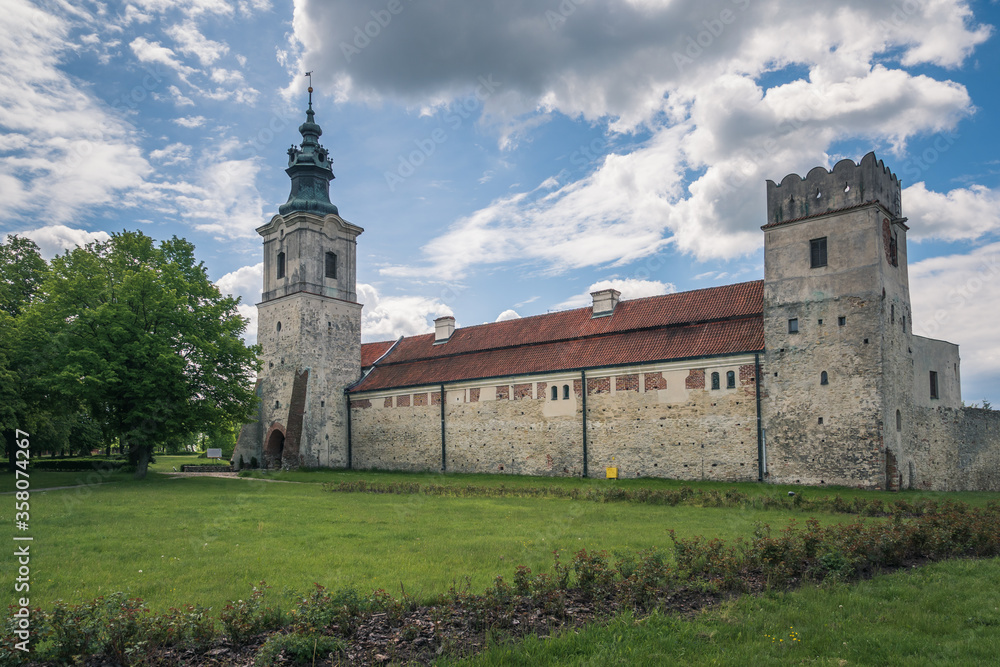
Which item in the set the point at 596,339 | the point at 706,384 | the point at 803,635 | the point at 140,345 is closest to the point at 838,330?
the point at 706,384

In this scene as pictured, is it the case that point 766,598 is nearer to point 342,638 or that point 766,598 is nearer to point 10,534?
point 342,638

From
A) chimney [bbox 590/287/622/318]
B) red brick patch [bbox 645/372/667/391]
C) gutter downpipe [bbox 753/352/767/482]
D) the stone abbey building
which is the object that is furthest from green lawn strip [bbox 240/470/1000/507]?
chimney [bbox 590/287/622/318]

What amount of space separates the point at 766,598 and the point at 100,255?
34.1 meters

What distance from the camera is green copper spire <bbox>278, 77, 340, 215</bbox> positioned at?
141 ft

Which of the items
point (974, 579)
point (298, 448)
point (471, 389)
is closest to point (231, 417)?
point (298, 448)

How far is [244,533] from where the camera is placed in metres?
12.7

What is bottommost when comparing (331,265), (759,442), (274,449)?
(274,449)

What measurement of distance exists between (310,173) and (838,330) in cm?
3467

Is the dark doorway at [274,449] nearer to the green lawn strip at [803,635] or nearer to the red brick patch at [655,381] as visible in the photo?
the red brick patch at [655,381]

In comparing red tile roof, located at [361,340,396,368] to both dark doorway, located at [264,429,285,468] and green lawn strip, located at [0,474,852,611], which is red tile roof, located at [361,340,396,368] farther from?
green lawn strip, located at [0,474,852,611]

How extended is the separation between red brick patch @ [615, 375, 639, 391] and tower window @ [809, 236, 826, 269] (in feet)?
28.9

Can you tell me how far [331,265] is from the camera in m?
43.5

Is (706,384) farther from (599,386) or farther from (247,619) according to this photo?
(247,619)

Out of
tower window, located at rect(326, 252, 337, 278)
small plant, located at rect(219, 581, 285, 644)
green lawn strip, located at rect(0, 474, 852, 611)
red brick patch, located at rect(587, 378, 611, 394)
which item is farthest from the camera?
tower window, located at rect(326, 252, 337, 278)
